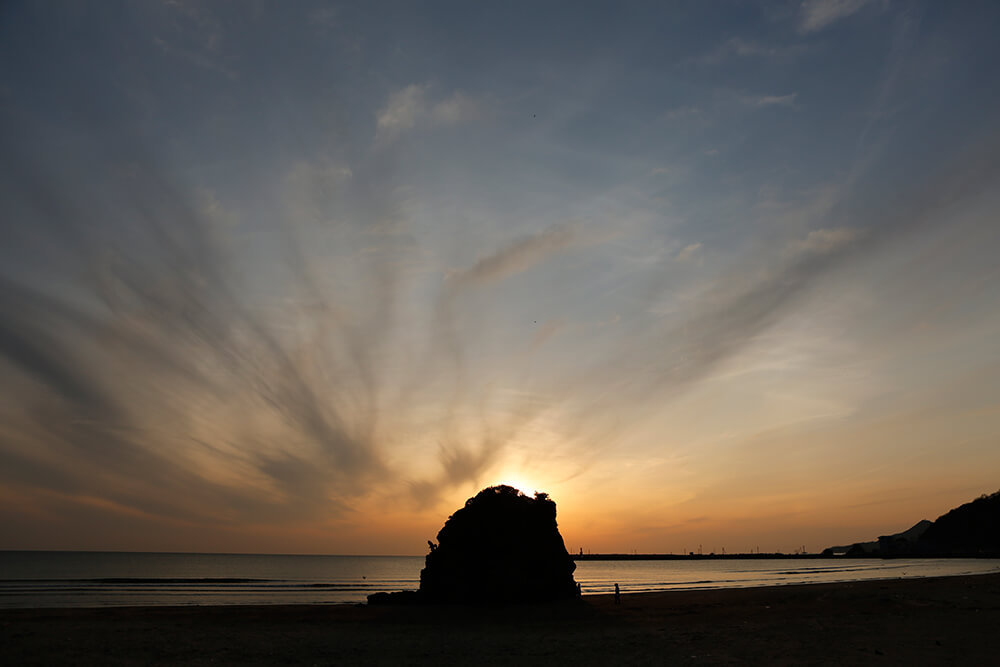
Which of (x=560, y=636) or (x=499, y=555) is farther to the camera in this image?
(x=499, y=555)

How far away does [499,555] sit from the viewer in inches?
1730

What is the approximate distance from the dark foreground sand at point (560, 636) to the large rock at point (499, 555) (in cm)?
653

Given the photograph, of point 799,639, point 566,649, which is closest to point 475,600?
point 566,649

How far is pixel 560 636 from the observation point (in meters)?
25.8

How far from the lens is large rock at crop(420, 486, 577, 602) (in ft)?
140

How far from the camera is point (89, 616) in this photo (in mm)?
34469

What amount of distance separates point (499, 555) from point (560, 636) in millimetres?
18583

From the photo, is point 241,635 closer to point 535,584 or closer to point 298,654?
point 298,654

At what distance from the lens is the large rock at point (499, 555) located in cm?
4275

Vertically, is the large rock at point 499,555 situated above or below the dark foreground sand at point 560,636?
above

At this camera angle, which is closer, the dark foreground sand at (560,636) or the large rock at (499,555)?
the dark foreground sand at (560,636)

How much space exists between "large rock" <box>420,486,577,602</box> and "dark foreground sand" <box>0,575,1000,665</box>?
653 centimetres

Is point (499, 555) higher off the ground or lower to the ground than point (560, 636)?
higher

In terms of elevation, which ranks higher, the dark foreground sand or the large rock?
the large rock
